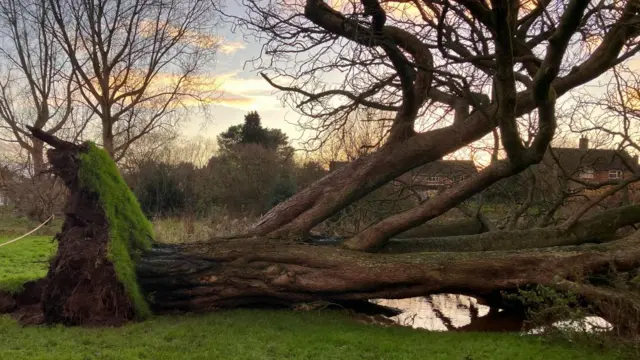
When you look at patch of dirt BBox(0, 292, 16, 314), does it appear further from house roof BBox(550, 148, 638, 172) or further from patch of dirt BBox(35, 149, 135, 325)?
house roof BBox(550, 148, 638, 172)

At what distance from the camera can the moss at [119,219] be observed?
8.22 metres

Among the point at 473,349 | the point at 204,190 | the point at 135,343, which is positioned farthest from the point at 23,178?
the point at 473,349

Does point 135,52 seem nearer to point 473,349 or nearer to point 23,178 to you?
point 23,178

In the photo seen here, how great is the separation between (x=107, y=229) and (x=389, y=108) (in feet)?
17.1

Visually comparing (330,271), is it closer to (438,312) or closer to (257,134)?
(438,312)

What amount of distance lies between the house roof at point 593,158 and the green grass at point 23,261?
9.94 m

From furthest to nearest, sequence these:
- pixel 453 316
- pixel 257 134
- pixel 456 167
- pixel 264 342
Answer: pixel 257 134
pixel 456 167
pixel 453 316
pixel 264 342

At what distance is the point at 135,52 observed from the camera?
896 inches

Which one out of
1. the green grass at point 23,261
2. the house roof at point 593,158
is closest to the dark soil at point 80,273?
the green grass at point 23,261

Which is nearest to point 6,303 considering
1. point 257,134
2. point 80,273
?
point 80,273

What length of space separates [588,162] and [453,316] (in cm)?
485

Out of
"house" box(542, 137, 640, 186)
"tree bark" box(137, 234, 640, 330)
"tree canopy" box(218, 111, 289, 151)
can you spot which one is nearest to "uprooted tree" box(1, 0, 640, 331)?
"tree bark" box(137, 234, 640, 330)

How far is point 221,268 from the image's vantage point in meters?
8.58

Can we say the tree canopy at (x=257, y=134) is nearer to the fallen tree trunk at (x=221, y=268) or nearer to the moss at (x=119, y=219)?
the moss at (x=119, y=219)
